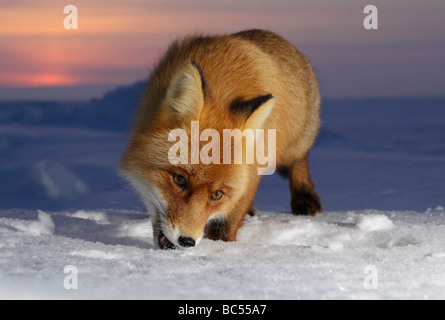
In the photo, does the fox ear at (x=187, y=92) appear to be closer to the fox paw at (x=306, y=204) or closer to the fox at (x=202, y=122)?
the fox at (x=202, y=122)

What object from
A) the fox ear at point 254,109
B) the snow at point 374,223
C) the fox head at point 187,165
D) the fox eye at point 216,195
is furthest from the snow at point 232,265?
the fox ear at point 254,109

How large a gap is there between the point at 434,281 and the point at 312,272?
634mm

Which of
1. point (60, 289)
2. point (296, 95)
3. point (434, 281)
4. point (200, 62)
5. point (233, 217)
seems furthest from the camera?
point (296, 95)

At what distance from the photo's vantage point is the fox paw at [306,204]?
559cm

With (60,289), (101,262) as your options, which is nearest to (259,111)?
(101,262)

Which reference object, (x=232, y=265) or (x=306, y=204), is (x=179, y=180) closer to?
(x=232, y=265)

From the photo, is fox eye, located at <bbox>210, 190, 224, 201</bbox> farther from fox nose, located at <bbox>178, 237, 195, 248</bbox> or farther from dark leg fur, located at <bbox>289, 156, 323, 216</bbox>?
dark leg fur, located at <bbox>289, 156, 323, 216</bbox>

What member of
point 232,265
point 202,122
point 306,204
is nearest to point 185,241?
point 232,265

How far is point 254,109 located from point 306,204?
238cm

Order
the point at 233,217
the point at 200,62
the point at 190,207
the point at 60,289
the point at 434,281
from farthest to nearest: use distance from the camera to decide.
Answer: the point at 233,217
the point at 200,62
the point at 190,207
the point at 434,281
the point at 60,289

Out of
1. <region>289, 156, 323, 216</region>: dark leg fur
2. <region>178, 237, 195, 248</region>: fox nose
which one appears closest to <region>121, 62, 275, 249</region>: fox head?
<region>178, 237, 195, 248</region>: fox nose

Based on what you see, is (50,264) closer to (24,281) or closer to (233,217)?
(24,281)

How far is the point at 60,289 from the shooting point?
2.62m

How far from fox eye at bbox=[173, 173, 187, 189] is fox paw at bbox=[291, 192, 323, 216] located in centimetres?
250
